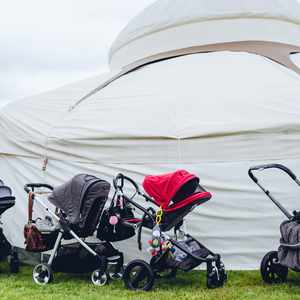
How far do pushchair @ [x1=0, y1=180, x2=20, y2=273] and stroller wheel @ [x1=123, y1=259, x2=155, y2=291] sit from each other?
144cm

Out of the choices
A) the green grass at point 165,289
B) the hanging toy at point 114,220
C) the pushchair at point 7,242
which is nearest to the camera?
the green grass at point 165,289

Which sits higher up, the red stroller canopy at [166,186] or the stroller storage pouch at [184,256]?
the red stroller canopy at [166,186]

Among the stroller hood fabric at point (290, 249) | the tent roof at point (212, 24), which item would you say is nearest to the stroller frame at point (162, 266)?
the stroller hood fabric at point (290, 249)

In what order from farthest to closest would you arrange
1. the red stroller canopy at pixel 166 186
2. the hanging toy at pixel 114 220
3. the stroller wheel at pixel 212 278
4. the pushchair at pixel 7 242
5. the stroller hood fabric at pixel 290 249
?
1. the pushchair at pixel 7 242
2. the hanging toy at pixel 114 220
3. the stroller wheel at pixel 212 278
4. the red stroller canopy at pixel 166 186
5. the stroller hood fabric at pixel 290 249

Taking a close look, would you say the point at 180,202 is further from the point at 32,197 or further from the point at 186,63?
the point at 186,63

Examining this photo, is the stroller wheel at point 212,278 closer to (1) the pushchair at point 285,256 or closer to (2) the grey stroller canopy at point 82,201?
(1) the pushchair at point 285,256

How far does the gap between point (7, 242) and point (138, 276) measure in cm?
164

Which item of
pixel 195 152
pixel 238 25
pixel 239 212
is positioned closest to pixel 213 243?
pixel 239 212

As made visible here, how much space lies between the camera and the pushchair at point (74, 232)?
5129 mm

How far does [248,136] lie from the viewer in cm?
570

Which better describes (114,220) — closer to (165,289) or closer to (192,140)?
(165,289)

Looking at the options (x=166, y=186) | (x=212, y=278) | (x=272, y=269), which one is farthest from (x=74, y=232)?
(x=272, y=269)

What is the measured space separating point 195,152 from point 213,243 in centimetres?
91

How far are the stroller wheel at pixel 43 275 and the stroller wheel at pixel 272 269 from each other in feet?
6.21
